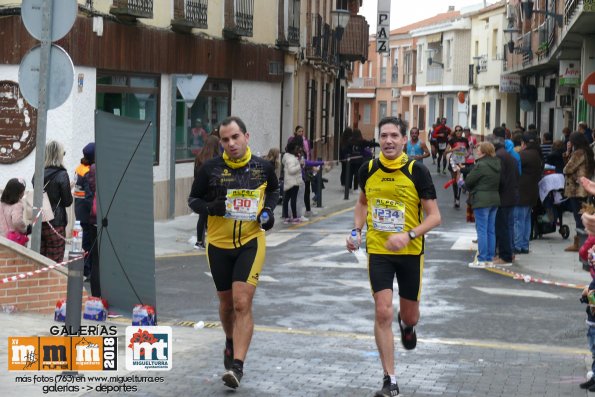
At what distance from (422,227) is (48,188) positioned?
20.4 feet

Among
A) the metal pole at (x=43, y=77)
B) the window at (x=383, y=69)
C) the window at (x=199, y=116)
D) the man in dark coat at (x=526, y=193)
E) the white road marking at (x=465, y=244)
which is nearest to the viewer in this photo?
the metal pole at (x=43, y=77)

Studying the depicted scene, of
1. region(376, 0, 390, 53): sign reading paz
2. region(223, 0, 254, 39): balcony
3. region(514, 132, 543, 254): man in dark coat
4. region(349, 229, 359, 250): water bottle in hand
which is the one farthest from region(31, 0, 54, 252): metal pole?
region(376, 0, 390, 53): sign reading paz

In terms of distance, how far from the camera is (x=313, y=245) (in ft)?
63.5

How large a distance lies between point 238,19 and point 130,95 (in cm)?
577

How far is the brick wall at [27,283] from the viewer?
1123 centimetres

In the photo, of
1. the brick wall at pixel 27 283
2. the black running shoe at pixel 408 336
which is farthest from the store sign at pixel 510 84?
the black running shoe at pixel 408 336

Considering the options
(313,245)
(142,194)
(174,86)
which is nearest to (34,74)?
(142,194)

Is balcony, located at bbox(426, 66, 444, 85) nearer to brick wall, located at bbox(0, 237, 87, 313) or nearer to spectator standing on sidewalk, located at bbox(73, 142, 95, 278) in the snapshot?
spectator standing on sidewalk, located at bbox(73, 142, 95, 278)

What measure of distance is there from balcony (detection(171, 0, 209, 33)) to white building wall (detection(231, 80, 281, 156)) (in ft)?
10.9

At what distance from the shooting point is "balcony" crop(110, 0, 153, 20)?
20.9m

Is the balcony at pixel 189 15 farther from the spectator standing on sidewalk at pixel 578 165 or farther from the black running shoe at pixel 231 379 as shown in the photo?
the black running shoe at pixel 231 379

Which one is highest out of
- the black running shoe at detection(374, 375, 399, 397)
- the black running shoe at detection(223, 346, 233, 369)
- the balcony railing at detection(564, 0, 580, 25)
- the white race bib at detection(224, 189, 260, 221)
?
the balcony railing at detection(564, 0, 580, 25)

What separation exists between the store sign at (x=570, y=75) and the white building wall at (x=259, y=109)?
7462 mm

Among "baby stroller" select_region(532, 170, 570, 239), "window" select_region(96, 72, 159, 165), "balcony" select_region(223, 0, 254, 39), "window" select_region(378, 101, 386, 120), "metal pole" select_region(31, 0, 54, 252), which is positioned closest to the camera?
"metal pole" select_region(31, 0, 54, 252)
